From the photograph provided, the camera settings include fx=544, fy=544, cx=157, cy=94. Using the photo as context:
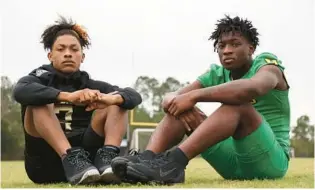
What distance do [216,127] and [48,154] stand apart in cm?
108

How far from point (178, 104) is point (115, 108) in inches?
14.9

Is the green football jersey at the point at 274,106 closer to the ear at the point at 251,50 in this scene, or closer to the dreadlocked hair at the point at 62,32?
the ear at the point at 251,50

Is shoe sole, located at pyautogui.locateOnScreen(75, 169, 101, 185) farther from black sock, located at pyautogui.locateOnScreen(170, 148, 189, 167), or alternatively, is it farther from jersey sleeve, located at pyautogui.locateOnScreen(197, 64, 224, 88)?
jersey sleeve, located at pyautogui.locateOnScreen(197, 64, 224, 88)

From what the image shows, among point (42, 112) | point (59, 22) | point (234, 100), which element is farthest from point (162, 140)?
point (59, 22)

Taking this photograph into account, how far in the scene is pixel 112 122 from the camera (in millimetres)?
3016

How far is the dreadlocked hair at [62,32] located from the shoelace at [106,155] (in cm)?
86

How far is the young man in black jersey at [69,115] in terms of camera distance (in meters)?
2.90

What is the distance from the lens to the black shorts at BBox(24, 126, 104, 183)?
3.16m

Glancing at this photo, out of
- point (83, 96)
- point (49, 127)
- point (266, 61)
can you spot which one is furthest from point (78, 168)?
point (266, 61)

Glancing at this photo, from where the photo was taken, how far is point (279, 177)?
321 cm

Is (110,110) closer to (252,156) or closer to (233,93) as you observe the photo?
(233,93)

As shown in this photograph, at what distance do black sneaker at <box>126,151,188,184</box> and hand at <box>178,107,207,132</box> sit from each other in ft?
0.81

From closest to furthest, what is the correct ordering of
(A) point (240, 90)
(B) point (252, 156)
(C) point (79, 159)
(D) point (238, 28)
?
1. (A) point (240, 90)
2. (C) point (79, 159)
3. (B) point (252, 156)
4. (D) point (238, 28)

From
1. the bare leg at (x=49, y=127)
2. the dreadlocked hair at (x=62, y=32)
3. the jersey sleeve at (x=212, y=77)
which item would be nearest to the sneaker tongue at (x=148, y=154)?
the bare leg at (x=49, y=127)
